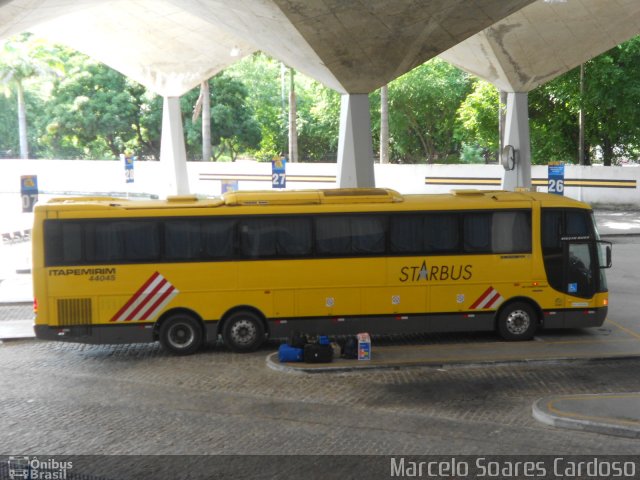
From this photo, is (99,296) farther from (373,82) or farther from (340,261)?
(373,82)

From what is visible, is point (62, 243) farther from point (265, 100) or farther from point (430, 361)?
point (265, 100)

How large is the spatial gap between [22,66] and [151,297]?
174 ft

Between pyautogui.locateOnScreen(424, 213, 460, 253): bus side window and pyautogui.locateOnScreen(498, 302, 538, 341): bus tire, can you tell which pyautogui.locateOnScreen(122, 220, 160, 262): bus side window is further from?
pyautogui.locateOnScreen(498, 302, 538, 341): bus tire

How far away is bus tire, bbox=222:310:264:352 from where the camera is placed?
1697 centimetres

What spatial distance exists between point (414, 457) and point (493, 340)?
713cm

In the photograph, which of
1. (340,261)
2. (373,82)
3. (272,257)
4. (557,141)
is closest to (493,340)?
(340,261)

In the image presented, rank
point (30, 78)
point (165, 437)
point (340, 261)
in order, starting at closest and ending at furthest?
point (165, 437), point (340, 261), point (30, 78)

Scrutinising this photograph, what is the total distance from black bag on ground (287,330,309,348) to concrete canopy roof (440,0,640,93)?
19.3 metres

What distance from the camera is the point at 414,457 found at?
10953 mm

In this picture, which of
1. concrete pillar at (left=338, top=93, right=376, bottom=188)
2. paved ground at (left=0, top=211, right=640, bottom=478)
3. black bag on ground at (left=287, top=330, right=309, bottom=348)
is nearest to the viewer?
paved ground at (left=0, top=211, right=640, bottom=478)

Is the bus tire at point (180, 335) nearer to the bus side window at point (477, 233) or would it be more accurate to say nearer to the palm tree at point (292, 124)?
the bus side window at point (477, 233)

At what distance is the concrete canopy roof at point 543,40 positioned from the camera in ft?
101

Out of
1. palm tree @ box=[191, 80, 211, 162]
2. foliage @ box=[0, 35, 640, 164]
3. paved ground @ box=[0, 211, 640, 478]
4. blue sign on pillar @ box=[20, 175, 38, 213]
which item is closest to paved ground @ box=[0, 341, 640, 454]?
paved ground @ box=[0, 211, 640, 478]

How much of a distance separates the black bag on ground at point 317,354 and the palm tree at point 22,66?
170 feet
